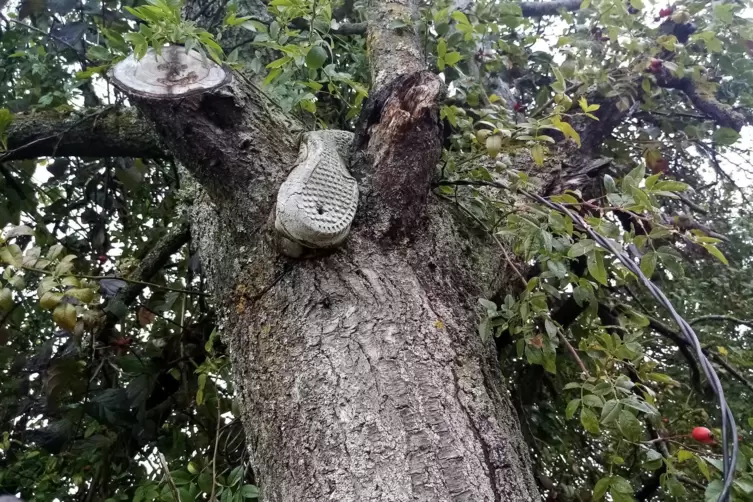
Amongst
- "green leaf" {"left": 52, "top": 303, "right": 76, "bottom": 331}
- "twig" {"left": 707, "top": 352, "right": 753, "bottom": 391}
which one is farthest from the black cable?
"green leaf" {"left": 52, "top": 303, "right": 76, "bottom": 331}

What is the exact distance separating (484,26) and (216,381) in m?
1.02

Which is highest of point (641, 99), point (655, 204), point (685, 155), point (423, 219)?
point (655, 204)

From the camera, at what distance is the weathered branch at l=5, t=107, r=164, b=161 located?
1.22 metres

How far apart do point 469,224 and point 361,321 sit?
41cm

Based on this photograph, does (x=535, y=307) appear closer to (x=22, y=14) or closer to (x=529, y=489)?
(x=529, y=489)

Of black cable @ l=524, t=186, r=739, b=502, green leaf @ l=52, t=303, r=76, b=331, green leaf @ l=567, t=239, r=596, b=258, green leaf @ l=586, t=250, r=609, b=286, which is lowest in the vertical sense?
green leaf @ l=52, t=303, r=76, b=331

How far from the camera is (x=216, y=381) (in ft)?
4.22

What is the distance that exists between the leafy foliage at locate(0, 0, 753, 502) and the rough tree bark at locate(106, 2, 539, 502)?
0.10 meters

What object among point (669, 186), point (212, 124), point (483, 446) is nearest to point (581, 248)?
point (669, 186)

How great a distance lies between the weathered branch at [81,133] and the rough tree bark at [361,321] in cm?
43

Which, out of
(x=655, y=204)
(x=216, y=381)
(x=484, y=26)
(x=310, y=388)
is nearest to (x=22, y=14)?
(x=216, y=381)

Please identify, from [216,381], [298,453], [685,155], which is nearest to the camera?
[298,453]

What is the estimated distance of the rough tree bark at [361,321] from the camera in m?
0.60

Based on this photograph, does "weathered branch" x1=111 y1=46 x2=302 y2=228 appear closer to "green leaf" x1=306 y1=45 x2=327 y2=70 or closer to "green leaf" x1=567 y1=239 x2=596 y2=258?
"green leaf" x1=306 y1=45 x2=327 y2=70
